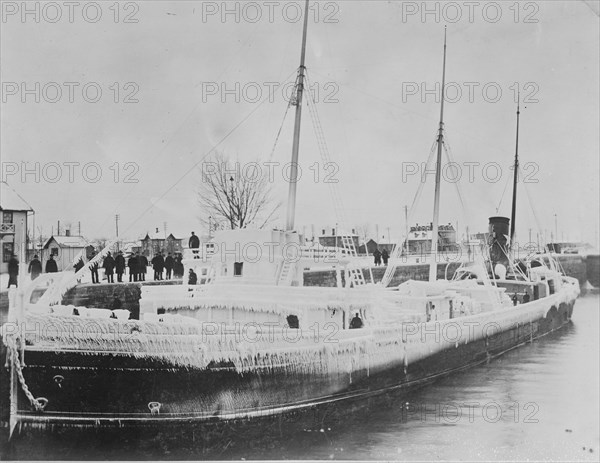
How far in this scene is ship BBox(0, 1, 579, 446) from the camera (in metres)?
10.5

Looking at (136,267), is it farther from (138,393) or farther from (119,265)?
(138,393)

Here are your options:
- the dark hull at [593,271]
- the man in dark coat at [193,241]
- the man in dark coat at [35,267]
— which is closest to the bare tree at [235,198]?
the man in dark coat at [193,241]

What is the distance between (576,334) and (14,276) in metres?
20.6

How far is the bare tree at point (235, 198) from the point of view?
20281mm

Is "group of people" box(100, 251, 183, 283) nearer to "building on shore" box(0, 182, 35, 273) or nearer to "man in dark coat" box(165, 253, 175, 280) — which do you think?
"man in dark coat" box(165, 253, 175, 280)

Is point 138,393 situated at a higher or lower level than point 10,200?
lower

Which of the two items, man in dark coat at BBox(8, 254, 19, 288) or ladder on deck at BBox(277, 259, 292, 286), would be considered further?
ladder on deck at BBox(277, 259, 292, 286)

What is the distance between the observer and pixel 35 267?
14938 mm

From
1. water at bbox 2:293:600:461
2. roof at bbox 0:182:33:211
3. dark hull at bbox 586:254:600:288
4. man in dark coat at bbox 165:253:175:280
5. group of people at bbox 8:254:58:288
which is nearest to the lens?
water at bbox 2:293:600:461

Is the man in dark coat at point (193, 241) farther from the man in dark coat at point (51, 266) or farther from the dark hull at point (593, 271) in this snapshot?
the dark hull at point (593, 271)

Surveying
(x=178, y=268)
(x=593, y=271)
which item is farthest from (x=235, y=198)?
(x=593, y=271)

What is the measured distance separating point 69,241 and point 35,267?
1.09 meters

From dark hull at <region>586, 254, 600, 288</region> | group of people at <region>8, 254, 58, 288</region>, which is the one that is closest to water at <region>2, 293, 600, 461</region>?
group of people at <region>8, 254, 58, 288</region>

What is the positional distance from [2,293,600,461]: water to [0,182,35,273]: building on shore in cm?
389
